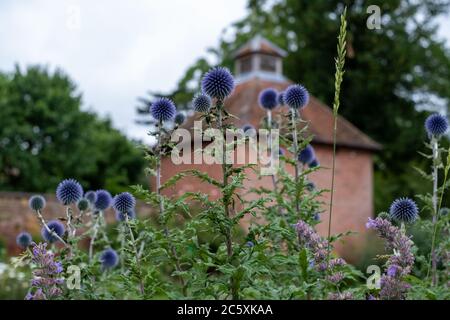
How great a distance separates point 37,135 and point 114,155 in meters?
4.69

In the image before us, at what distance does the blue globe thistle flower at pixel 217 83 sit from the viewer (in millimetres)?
3432

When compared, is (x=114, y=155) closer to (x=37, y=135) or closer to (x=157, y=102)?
(x=37, y=135)

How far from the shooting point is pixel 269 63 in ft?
73.3

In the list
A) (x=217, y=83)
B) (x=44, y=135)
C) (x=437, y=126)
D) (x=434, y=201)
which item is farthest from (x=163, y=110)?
(x=44, y=135)

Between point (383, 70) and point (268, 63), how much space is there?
555 centimetres

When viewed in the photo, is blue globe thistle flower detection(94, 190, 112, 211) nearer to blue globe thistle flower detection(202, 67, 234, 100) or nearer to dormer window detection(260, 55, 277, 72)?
blue globe thistle flower detection(202, 67, 234, 100)

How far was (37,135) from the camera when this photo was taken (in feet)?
91.1

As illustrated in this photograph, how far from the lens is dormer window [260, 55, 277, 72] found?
2222 cm

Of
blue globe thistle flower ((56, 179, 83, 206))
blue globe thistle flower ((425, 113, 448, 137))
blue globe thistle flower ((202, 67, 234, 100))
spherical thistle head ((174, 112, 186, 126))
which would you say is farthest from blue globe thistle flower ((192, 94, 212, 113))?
A: blue globe thistle flower ((425, 113, 448, 137))

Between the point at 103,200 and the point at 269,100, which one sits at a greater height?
the point at 269,100

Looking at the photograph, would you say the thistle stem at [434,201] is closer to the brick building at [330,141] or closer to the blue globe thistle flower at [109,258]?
the blue globe thistle flower at [109,258]

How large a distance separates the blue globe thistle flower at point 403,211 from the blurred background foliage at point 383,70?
Answer: 20361 mm

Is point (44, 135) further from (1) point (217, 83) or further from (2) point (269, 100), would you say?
(1) point (217, 83)
